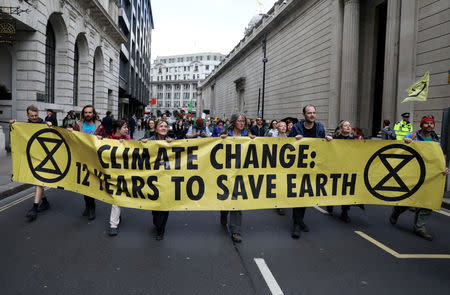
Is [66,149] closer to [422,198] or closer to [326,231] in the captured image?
[326,231]

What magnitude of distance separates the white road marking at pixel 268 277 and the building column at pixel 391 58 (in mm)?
13640

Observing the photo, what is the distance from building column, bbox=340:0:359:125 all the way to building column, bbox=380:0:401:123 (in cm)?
313

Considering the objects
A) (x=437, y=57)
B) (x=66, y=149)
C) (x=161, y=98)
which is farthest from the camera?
(x=161, y=98)

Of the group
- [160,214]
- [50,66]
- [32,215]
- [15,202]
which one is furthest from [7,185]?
[50,66]

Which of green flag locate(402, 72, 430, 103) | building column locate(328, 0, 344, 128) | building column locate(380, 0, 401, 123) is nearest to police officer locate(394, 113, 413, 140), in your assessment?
green flag locate(402, 72, 430, 103)

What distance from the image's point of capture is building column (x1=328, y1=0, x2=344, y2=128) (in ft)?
63.9

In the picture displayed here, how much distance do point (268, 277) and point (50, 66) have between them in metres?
19.3

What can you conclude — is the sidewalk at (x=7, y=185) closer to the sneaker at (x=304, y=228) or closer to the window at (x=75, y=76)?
the sneaker at (x=304, y=228)

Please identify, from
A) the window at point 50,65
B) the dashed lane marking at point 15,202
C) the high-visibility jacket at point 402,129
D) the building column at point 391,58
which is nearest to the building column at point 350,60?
the building column at point 391,58

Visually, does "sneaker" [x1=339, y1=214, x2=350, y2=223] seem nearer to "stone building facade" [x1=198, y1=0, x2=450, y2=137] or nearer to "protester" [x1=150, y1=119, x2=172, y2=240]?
"protester" [x1=150, y1=119, x2=172, y2=240]

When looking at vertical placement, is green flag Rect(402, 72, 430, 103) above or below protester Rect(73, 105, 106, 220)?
above

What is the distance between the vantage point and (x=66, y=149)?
214 inches

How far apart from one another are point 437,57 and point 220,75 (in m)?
53.7

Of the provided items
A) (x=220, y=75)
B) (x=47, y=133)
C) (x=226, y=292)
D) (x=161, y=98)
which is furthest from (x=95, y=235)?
(x=161, y=98)
